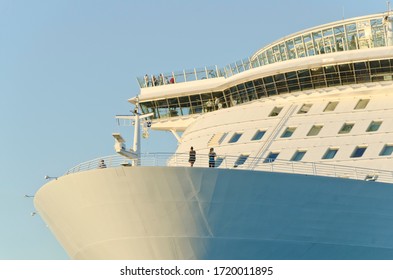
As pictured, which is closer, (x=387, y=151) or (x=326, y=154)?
(x=387, y=151)

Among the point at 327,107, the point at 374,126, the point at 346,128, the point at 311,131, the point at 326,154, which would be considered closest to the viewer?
the point at 326,154

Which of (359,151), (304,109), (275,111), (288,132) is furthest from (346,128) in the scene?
(275,111)

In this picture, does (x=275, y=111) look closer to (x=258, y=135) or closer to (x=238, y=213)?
(x=258, y=135)

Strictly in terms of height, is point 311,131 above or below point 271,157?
above

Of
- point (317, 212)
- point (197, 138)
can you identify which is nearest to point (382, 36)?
point (197, 138)

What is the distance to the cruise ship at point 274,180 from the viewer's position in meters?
24.6

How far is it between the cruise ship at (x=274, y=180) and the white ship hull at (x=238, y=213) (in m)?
0.03

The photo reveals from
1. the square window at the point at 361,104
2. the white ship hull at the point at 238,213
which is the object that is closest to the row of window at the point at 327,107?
the square window at the point at 361,104

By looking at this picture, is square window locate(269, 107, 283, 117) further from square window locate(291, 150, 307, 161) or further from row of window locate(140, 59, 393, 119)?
square window locate(291, 150, 307, 161)

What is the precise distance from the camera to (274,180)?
968 inches

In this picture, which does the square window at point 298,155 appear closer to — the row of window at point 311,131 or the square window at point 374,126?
the row of window at point 311,131

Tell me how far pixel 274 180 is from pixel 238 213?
132 centimetres
